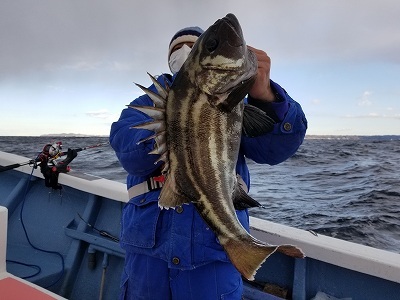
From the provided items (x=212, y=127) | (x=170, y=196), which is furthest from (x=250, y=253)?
(x=212, y=127)

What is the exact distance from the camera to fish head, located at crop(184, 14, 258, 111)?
1.67 meters

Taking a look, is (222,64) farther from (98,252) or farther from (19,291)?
(98,252)

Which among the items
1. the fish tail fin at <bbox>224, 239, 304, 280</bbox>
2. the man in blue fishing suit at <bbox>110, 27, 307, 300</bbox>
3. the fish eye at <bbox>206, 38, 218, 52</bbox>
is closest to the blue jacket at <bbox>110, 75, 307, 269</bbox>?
the man in blue fishing suit at <bbox>110, 27, 307, 300</bbox>

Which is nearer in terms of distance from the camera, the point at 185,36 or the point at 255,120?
the point at 255,120

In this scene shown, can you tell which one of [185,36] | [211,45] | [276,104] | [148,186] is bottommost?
[148,186]

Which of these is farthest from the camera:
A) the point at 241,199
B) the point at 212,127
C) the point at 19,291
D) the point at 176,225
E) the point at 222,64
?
the point at 19,291

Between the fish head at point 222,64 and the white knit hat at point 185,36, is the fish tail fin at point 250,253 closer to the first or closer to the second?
the fish head at point 222,64

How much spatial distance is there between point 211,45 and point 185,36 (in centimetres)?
121

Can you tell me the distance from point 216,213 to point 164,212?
693 mm

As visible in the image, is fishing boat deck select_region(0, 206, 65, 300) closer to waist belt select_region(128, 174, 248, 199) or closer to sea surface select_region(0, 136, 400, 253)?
waist belt select_region(128, 174, 248, 199)

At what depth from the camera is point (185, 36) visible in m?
2.82

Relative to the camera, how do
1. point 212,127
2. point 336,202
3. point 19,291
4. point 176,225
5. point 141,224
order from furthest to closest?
1. point 336,202
2. point 19,291
3. point 141,224
4. point 176,225
5. point 212,127

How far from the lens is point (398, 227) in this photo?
952 centimetres

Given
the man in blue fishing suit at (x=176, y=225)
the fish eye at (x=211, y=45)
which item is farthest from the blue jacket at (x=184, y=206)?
the fish eye at (x=211, y=45)
